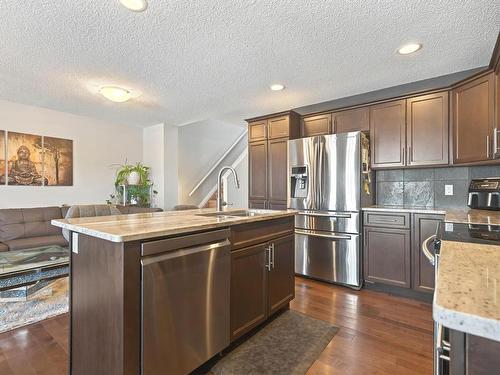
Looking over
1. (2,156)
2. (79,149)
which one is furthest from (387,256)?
(2,156)

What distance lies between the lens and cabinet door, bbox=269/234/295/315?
221 centimetres

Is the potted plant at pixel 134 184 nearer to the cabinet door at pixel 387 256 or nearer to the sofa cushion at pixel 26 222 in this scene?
the sofa cushion at pixel 26 222

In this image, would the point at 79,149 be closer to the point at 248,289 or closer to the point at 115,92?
the point at 115,92

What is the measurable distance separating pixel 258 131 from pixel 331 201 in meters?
1.63

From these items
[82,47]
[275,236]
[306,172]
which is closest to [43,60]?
[82,47]

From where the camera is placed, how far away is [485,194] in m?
2.51

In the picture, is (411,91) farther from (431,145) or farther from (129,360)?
(129,360)

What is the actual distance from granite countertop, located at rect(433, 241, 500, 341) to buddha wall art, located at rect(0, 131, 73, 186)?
16.2 feet

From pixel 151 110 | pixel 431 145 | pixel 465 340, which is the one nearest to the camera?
pixel 465 340

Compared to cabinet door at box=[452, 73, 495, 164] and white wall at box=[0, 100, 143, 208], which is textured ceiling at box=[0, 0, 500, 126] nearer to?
cabinet door at box=[452, 73, 495, 164]

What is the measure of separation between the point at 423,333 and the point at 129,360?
7.06ft

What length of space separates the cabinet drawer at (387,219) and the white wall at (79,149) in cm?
433

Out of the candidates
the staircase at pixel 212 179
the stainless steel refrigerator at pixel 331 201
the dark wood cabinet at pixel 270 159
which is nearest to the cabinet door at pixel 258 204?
the dark wood cabinet at pixel 270 159

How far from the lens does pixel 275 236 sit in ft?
7.39
